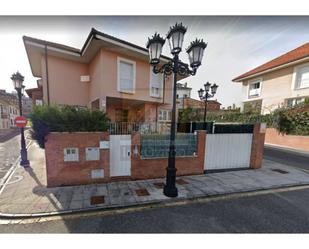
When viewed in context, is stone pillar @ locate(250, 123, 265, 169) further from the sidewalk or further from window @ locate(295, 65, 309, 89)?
window @ locate(295, 65, 309, 89)

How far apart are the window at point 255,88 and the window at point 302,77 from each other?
4.41 meters

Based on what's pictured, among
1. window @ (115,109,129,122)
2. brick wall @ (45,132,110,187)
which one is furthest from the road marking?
window @ (115,109,129,122)

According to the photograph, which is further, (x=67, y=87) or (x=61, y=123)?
(x=67, y=87)

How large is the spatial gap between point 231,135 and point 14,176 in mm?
9040

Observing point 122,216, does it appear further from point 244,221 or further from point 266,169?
point 266,169

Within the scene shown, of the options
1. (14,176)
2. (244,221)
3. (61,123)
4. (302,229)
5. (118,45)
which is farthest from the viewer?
(118,45)

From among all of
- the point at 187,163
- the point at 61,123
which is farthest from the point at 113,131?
the point at 187,163

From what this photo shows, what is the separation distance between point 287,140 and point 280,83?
28.4ft

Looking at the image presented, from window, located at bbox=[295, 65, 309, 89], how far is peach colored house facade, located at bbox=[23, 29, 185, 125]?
49.8 feet

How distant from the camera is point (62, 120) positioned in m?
4.70

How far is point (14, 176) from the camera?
5719mm

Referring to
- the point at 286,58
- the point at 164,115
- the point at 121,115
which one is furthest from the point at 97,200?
the point at 286,58

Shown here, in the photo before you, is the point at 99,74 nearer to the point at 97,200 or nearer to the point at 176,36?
the point at 176,36

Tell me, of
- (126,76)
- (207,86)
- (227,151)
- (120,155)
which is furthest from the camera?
(207,86)
